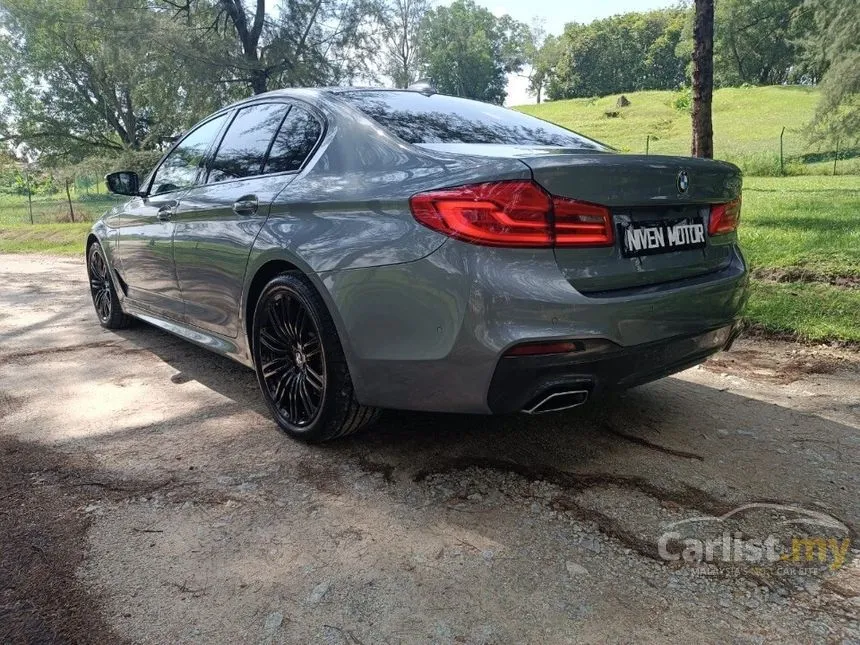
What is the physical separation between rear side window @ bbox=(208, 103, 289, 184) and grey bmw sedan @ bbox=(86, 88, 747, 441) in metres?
0.02

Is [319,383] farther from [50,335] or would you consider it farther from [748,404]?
[50,335]

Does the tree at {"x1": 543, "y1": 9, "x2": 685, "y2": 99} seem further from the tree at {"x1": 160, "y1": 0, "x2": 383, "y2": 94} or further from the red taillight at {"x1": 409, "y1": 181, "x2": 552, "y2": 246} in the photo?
the red taillight at {"x1": 409, "y1": 181, "x2": 552, "y2": 246}

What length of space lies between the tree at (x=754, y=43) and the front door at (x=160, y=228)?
4113cm

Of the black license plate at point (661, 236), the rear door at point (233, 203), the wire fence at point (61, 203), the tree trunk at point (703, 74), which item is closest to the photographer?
the black license plate at point (661, 236)

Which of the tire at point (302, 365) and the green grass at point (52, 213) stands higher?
the green grass at point (52, 213)

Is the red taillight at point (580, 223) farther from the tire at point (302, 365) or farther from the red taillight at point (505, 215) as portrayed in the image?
the tire at point (302, 365)

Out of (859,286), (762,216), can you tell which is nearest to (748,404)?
(859,286)

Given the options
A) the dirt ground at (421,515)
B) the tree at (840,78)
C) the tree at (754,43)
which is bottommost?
the dirt ground at (421,515)

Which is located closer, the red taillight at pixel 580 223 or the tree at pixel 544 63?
the red taillight at pixel 580 223

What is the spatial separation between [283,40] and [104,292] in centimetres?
1323

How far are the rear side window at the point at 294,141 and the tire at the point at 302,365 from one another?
1.84ft

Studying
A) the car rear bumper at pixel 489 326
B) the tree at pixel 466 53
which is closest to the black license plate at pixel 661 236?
the car rear bumper at pixel 489 326

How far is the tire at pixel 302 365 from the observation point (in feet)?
8.41

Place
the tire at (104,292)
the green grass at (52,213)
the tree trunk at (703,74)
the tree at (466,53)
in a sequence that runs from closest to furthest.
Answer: the tire at (104,292) < the tree trunk at (703,74) < the green grass at (52,213) < the tree at (466,53)
